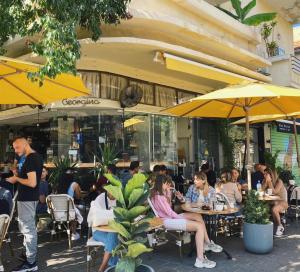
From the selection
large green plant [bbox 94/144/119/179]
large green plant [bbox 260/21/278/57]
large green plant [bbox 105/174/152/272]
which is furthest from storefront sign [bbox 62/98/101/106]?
large green plant [bbox 260/21/278/57]

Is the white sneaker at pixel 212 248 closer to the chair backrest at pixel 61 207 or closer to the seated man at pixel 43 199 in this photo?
the chair backrest at pixel 61 207

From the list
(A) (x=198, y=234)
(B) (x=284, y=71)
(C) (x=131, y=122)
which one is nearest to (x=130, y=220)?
(A) (x=198, y=234)

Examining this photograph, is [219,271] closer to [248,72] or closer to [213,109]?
[213,109]

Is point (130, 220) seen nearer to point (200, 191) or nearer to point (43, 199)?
point (200, 191)

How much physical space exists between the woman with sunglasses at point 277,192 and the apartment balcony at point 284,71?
6.50 metres

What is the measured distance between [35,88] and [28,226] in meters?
2.66

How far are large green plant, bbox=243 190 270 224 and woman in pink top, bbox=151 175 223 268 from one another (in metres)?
0.82

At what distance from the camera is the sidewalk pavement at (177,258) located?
5.95 meters

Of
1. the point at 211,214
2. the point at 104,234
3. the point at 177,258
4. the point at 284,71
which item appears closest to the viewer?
the point at 104,234

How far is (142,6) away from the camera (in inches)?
337

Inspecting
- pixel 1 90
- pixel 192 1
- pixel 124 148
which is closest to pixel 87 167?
pixel 124 148

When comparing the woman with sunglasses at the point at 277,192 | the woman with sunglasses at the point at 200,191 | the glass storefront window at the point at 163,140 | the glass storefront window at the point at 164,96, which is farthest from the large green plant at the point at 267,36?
the woman with sunglasses at the point at 200,191

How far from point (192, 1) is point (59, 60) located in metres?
5.72

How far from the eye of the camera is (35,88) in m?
6.96
